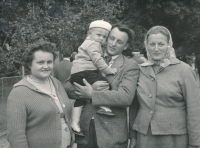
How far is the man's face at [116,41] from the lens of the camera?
3416mm

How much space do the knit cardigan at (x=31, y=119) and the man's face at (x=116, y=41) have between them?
0.89 metres

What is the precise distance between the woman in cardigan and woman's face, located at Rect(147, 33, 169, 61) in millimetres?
1025

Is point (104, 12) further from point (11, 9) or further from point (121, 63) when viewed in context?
point (121, 63)

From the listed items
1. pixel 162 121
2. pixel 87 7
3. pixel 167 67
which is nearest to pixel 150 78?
pixel 167 67

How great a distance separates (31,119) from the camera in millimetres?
2928

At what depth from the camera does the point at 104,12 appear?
9789mm

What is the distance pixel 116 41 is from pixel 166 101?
0.83 m

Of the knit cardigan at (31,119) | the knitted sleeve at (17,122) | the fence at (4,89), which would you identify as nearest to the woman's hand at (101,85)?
the knit cardigan at (31,119)

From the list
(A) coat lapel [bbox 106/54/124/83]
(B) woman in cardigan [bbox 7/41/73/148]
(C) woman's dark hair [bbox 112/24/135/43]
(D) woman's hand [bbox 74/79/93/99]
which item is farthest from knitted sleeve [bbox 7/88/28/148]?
(C) woman's dark hair [bbox 112/24/135/43]

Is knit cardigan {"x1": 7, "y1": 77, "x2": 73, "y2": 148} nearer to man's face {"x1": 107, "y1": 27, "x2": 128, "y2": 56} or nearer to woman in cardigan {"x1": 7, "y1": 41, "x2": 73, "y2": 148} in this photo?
woman in cardigan {"x1": 7, "y1": 41, "x2": 73, "y2": 148}

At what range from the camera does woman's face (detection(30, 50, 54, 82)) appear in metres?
3.07

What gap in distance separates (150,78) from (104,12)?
6.77m

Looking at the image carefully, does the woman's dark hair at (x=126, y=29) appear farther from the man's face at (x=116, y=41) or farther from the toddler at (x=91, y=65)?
the toddler at (x=91, y=65)

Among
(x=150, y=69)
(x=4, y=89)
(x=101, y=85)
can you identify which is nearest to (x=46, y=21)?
(x=4, y=89)
